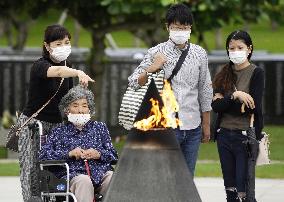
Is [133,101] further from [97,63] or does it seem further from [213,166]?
[97,63]

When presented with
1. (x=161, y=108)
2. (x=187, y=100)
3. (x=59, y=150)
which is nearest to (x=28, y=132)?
(x=59, y=150)

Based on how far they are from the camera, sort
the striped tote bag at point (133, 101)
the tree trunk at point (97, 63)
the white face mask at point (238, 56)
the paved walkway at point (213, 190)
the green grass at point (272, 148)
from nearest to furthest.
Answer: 1. the striped tote bag at point (133, 101)
2. the white face mask at point (238, 56)
3. the paved walkway at point (213, 190)
4. the green grass at point (272, 148)
5. the tree trunk at point (97, 63)

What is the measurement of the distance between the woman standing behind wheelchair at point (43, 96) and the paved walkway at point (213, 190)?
3092 millimetres

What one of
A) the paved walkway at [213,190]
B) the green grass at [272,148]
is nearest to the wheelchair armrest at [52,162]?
Result: the paved walkway at [213,190]

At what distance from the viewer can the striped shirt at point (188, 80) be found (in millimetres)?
10164

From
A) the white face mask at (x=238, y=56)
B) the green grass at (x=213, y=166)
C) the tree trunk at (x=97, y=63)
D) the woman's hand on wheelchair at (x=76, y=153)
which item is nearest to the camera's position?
the woman's hand on wheelchair at (x=76, y=153)

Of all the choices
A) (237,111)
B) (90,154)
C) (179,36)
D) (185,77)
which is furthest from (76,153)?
(237,111)

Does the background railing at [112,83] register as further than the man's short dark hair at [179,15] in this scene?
Yes

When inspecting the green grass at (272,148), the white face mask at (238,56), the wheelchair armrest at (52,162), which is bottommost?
the green grass at (272,148)

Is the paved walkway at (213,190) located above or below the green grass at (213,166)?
above

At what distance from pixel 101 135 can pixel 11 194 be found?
156 inches

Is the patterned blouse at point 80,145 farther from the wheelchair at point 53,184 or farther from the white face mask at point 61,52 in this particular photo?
the white face mask at point 61,52

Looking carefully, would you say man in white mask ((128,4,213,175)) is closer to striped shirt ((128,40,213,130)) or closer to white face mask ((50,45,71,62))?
striped shirt ((128,40,213,130))

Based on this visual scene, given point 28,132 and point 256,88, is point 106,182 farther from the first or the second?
point 256,88
